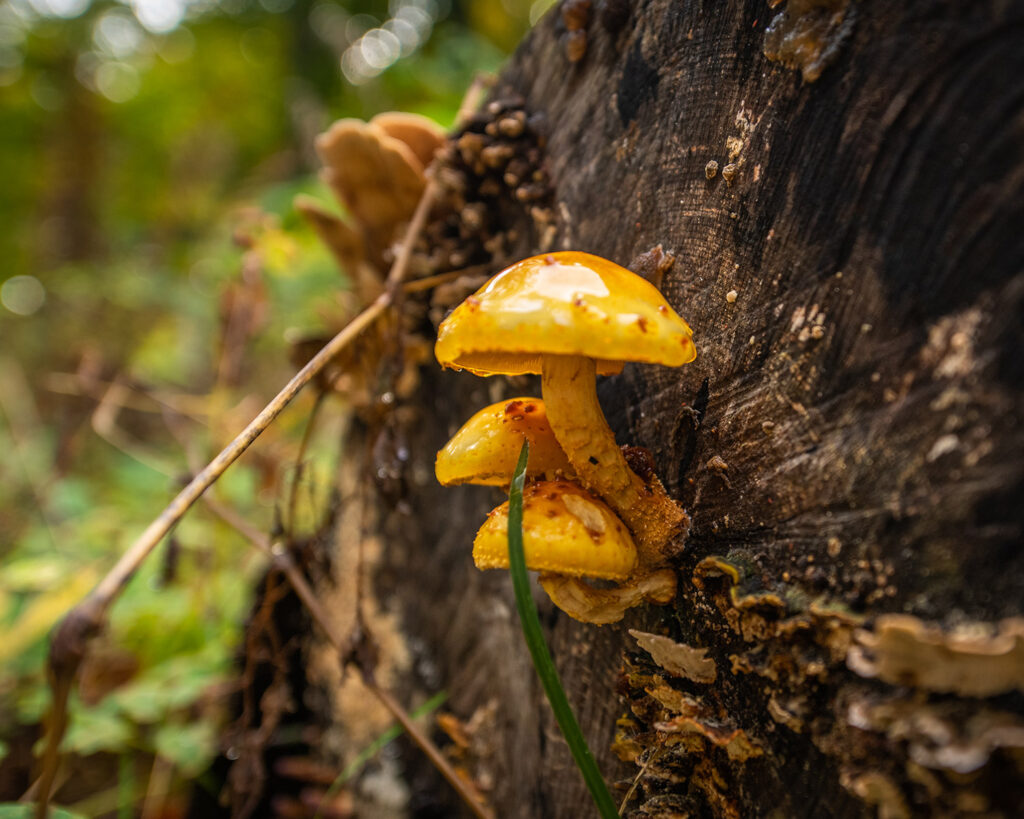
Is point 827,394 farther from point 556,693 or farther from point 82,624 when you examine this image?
point 82,624

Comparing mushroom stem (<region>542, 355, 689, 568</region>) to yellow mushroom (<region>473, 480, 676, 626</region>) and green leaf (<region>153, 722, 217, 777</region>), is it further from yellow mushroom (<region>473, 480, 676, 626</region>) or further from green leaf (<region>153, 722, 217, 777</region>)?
green leaf (<region>153, 722, 217, 777</region>)

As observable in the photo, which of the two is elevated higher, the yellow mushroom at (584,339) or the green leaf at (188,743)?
the yellow mushroom at (584,339)

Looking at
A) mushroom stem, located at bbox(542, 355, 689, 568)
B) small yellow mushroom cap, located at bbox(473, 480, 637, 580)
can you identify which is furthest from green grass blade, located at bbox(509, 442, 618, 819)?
mushroom stem, located at bbox(542, 355, 689, 568)

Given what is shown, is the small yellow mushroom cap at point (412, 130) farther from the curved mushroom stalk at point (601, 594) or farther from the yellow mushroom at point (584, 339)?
the curved mushroom stalk at point (601, 594)

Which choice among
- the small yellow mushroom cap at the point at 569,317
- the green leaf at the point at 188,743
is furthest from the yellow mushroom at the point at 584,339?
the green leaf at the point at 188,743

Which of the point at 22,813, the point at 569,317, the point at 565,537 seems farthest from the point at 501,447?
the point at 22,813

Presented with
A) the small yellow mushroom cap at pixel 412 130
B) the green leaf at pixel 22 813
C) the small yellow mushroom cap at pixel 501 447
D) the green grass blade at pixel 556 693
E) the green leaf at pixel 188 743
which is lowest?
the green leaf at pixel 188 743

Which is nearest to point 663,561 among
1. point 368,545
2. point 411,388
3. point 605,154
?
point 605,154
